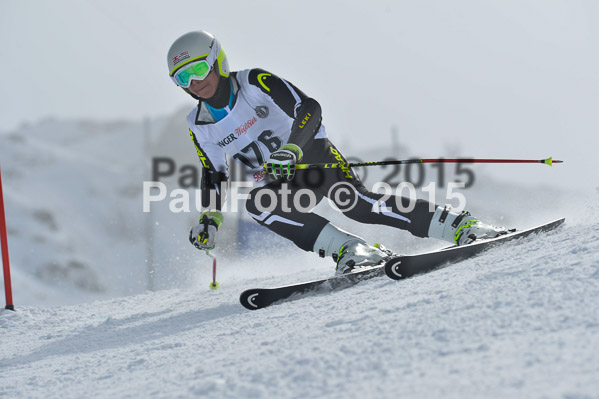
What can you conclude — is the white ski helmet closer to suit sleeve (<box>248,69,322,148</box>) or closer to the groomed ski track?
suit sleeve (<box>248,69,322,148</box>)

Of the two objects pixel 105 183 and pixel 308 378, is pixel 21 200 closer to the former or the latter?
pixel 105 183

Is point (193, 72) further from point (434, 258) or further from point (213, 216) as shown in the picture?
point (434, 258)

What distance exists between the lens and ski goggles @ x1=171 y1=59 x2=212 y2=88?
359 cm

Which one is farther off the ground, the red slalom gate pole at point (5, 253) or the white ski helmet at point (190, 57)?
the white ski helmet at point (190, 57)

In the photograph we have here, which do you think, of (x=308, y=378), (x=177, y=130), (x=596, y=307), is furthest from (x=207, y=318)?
(x=177, y=130)

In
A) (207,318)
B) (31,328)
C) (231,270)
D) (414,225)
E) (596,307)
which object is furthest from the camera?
(231,270)

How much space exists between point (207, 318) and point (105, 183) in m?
49.1

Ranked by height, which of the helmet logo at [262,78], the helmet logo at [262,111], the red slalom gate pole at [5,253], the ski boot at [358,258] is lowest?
the red slalom gate pole at [5,253]

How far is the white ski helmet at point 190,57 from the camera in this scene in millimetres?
3584

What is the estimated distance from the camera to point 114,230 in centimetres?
4697

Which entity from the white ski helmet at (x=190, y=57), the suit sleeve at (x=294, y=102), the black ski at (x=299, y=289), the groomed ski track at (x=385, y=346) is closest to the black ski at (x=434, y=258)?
the groomed ski track at (x=385, y=346)

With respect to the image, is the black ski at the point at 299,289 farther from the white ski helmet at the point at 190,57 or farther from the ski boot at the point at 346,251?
the white ski helmet at the point at 190,57

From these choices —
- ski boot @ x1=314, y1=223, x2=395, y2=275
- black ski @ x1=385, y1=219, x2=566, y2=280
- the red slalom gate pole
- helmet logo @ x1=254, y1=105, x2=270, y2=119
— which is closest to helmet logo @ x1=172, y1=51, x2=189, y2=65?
helmet logo @ x1=254, y1=105, x2=270, y2=119

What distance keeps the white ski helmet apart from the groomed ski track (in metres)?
1.55
